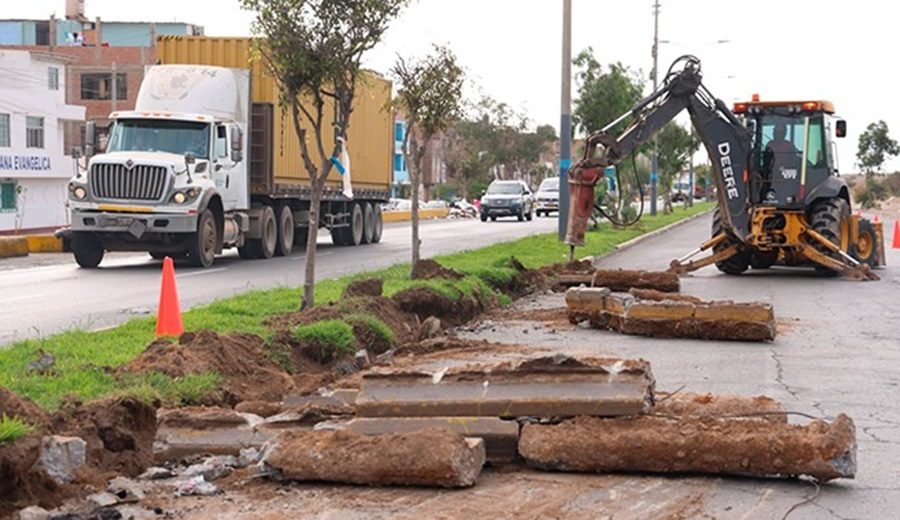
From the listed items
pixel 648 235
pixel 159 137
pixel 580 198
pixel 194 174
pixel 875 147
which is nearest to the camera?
pixel 580 198

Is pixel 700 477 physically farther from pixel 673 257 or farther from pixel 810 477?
pixel 673 257

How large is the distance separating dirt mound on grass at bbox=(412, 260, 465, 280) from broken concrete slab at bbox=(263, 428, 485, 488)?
436 inches

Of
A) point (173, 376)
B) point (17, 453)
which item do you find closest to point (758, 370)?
point (173, 376)

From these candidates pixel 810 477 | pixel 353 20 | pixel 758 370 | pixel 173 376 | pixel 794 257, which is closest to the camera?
pixel 810 477

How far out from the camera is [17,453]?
22.1 feet

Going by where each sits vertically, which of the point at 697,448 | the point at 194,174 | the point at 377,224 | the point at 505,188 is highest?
the point at 194,174

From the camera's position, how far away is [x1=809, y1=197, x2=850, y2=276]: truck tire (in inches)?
960

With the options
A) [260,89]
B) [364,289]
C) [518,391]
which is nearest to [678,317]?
[364,289]

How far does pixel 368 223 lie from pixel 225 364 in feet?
91.7

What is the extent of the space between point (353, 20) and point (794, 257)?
13155 millimetres

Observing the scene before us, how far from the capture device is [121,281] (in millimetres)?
22219

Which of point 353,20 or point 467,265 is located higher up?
point 353,20

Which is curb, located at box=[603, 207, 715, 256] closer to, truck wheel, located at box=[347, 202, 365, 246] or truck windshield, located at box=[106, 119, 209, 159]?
truck wheel, located at box=[347, 202, 365, 246]

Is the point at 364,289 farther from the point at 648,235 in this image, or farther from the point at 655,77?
the point at 655,77
